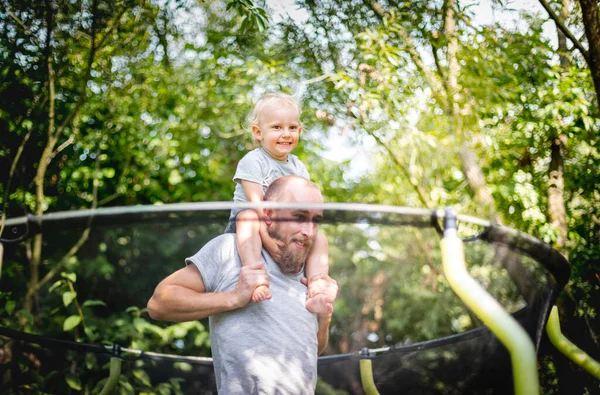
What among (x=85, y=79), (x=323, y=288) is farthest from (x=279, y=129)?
(x=85, y=79)

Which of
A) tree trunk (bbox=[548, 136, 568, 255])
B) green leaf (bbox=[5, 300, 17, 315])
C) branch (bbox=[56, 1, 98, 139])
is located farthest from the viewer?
branch (bbox=[56, 1, 98, 139])

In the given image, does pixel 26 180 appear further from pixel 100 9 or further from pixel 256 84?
pixel 256 84

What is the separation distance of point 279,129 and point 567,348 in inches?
33.2

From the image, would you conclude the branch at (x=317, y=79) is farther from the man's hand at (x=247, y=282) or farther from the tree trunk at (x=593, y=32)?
the man's hand at (x=247, y=282)

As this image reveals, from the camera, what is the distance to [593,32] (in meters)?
1.65

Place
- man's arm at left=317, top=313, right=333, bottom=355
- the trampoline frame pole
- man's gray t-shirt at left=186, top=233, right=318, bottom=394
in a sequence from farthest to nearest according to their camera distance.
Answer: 1. man's arm at left=317, top=313, right=333, bottom=355
2. man's gray t-shirt at left=186, top=233, right=318, bottom=394
3. the trampoline frame pole

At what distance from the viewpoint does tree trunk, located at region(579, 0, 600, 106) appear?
5.35ft

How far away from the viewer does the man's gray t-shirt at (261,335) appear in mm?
1003

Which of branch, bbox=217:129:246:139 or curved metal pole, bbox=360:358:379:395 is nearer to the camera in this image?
curved metal pole, bbox=360:358:379:395

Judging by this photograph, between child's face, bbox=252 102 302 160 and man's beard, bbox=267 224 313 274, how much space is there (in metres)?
0.30

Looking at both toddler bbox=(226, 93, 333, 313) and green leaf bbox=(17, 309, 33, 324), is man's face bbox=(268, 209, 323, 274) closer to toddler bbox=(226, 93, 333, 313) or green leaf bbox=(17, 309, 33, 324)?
toddler bbox=(226, 93, 333, 313)

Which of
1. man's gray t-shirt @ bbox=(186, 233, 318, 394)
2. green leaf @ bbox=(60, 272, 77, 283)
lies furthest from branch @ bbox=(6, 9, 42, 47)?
man's gray t-shirt @ bbox=(186, 233, 318, 394)

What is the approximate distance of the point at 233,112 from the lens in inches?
113

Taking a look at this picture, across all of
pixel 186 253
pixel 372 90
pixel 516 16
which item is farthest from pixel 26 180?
pixel 516 16
